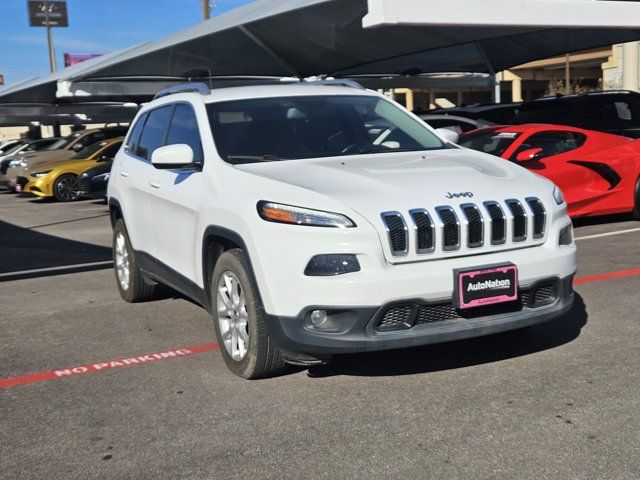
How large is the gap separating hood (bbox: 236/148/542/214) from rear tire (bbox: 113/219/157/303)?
2.18m

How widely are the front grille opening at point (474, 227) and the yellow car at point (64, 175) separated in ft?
52.1

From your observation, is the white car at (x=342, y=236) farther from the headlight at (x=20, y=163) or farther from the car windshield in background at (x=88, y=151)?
the headlight at (x=20, y=163)

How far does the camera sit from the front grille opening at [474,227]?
4.20m

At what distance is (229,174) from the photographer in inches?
187

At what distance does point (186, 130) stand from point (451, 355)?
2.35m

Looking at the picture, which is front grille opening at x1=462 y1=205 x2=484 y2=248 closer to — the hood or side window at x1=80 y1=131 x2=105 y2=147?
the hood

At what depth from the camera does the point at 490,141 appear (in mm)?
10695

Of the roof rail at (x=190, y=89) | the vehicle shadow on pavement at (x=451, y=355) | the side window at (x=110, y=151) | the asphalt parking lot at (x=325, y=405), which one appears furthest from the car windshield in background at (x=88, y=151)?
the vehicle shadow on pavement at (x=451, y=355)

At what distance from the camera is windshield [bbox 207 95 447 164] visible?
16.9 feet

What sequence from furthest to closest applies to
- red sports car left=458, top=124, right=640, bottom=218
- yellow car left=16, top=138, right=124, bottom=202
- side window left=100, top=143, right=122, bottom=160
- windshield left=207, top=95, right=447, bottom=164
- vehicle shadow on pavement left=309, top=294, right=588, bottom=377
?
side window left=100, top=143, right=122, bottom=160 < yellow car left=16, top=138, right=124, bottom=202 < red sports car left=458, top=124, right=640, bottom=218 < windshield left=207, top=95, right=447, bottom=164 < vehicle shadow on pavement left=309, top=294, right=588, bottom=377

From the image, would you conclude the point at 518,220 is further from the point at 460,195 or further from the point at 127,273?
the point at 127,273

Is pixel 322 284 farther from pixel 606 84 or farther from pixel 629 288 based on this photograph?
pixel 606 84

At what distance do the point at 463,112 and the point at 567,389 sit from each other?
12.4 m

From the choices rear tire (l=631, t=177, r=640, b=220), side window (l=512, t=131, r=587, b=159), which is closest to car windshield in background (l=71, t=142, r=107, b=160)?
side window (l=512, t=131, r=587, b=159)
